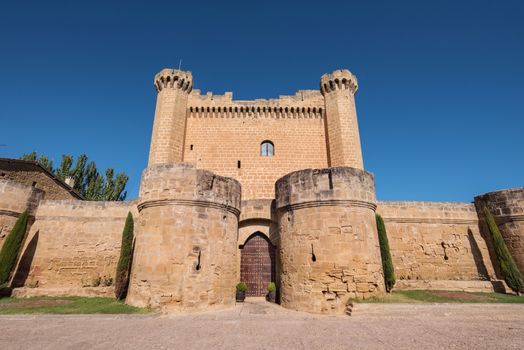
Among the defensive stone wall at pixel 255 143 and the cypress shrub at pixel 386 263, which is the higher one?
the defensive stone wall at pixel 255 143

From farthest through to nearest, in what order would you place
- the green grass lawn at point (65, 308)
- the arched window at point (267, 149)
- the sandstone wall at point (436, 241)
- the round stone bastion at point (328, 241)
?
1. the arched window at point (267, 149)
2. the sandstone wall at point (436, 241)
3. the round stone bastion at point (328, 241)
4. the green grass lawn at point (65, 308)

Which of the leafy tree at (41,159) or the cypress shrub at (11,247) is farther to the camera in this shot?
the leafy tree at (41,159)

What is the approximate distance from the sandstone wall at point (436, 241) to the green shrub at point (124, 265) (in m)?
11.9

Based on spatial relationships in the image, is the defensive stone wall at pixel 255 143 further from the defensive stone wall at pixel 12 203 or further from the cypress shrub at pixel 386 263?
the defensive stone wall at pixel 12 203

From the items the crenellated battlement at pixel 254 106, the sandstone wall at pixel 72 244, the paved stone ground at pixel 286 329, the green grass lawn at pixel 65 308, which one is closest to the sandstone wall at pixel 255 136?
the crenellated battlement at pixel 254 106

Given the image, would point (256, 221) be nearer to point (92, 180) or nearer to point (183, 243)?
point (183, 243)

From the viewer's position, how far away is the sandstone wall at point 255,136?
1902 centimetres

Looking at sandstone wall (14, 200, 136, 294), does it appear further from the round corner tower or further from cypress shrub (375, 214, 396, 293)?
cypress shrub (375, 214, 396, 293)

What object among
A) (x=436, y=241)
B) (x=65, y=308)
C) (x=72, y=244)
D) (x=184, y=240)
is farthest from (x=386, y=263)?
(x=72, y=244)

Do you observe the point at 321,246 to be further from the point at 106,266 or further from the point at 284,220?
the point at 106,266

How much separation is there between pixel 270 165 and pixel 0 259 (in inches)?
578

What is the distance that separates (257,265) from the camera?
38.4 ft

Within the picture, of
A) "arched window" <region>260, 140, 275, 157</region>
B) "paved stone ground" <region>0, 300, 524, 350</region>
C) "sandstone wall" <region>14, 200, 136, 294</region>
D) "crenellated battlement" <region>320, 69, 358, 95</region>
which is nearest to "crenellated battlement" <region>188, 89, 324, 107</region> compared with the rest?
"crenellated battlement" <region>320, 69, 358, 95</region>

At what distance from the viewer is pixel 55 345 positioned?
5004 millimetres
